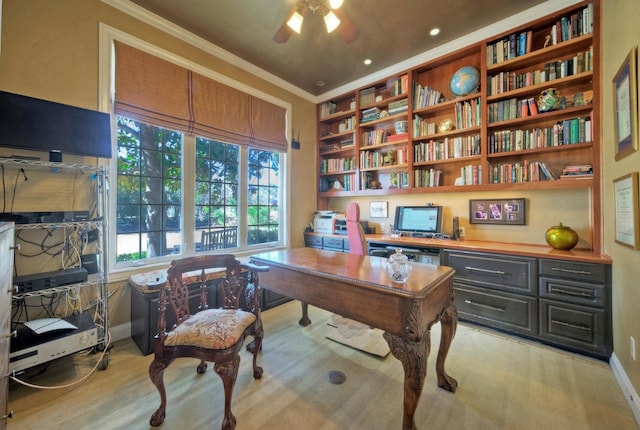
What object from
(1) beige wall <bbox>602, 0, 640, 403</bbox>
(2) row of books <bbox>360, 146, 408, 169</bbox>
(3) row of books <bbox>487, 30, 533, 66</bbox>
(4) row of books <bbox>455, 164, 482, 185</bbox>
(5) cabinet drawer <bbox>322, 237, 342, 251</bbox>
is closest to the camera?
(1) beige wall <bbox>602, 0, 640, 403</bbox>

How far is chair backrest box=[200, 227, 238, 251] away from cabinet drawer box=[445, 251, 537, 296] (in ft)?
8.38

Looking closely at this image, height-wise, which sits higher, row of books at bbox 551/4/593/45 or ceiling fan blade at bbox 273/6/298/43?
row of books at bbox 551/4/593/45

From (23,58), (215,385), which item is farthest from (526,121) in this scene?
(23,58)

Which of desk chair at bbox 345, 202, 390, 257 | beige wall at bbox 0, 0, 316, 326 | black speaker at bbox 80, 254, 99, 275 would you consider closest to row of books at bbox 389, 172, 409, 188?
desk chair at bbox 345, 202, 390, 257

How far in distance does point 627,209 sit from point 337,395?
215cm

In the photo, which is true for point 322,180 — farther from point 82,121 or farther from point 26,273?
point 26,273

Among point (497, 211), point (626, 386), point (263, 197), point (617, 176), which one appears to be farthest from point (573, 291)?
point (263, 197)

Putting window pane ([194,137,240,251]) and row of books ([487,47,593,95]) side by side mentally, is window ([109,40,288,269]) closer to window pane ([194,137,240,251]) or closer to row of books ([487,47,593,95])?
window pane ([194,137,240,251])

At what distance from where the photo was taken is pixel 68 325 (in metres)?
1.78

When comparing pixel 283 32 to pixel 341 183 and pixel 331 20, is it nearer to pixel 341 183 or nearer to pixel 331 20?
pixel 331 20

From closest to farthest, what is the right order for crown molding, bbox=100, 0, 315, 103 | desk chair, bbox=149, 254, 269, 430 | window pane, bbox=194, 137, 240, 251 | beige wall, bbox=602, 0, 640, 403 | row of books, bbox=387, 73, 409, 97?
1. desk chair, bbox=149, 254, 269, 430
2. beige wall, bbox=602, 0, 640, 403
3. crown molding, bbox=100, 0, 315, 103
4. window pane, bbox=194, 137, 240, 251
5. row of books, bbox=387, 73, 409, 97

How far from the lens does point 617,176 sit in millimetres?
1799

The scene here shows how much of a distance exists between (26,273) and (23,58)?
5.25 ft

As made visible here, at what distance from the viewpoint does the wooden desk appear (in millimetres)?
1255
